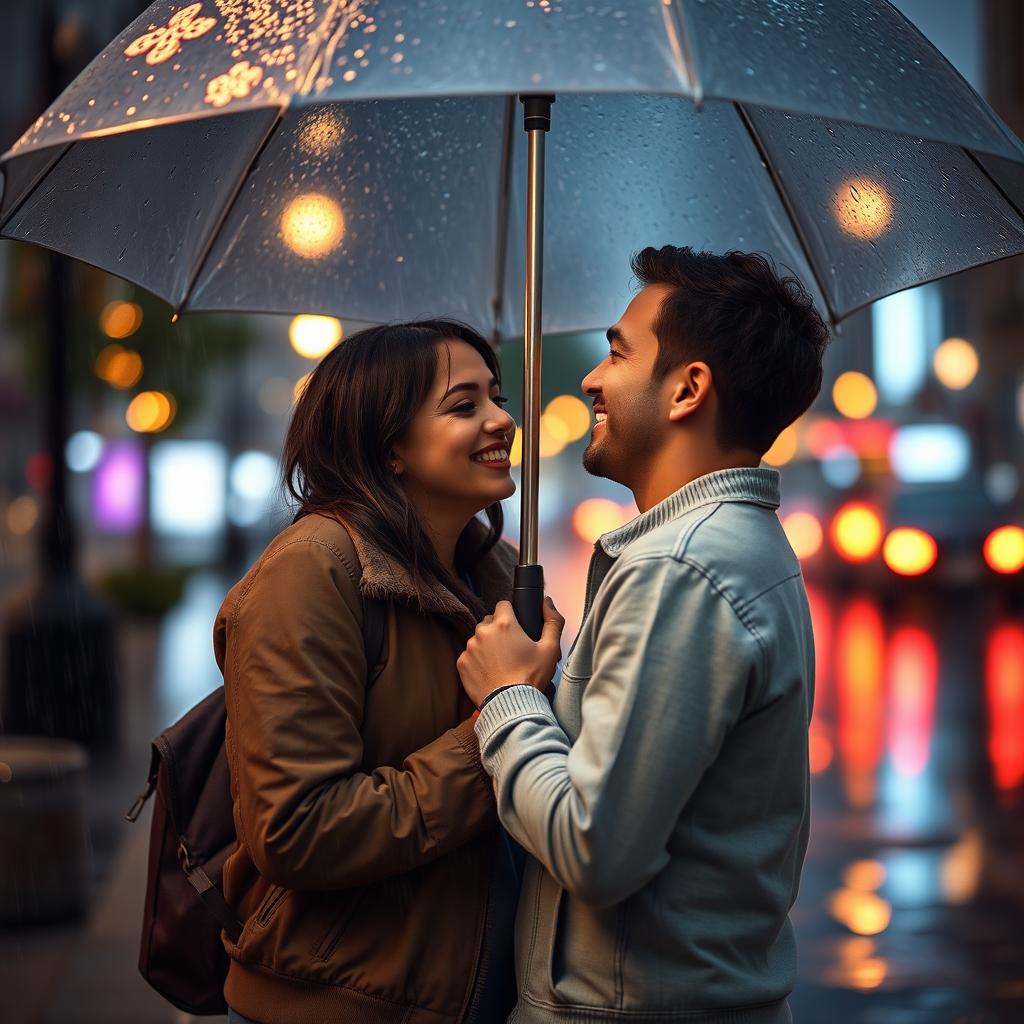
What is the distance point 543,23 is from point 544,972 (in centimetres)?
155

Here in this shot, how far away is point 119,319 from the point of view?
903 inches

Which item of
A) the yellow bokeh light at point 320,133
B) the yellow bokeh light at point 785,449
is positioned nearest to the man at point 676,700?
the yellow bokeh light at point 320,133

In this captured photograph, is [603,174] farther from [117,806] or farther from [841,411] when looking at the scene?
[841,411]

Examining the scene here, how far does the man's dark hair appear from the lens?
2.68 meters

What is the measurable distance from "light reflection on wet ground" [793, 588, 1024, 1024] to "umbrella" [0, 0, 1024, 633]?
3.21 m

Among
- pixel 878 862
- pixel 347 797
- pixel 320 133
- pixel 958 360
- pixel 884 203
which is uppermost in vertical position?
pixel 958 360

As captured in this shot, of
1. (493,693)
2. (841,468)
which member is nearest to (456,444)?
(493,693)

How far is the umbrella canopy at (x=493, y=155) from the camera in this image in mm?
2314

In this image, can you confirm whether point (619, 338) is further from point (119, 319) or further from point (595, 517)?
point (595, 517)

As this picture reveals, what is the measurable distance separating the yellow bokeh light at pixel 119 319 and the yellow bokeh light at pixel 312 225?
19590 mm

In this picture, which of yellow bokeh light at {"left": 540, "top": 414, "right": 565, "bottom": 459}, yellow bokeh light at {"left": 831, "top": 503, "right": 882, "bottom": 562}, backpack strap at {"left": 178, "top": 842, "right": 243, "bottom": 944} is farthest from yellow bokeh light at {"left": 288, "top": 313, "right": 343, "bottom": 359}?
yellow bokeh light at {"left": 540, "top": 414, "right": 565, "bottom": 459}

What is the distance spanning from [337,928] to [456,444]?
965 millimetres

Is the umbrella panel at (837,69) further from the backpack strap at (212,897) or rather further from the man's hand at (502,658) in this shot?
the backpack strap at (212,897)

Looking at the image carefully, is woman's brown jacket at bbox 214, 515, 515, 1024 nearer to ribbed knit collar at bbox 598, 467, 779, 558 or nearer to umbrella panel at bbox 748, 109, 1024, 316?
ribbed knit collar at bbox 598, 467, 779, 558
